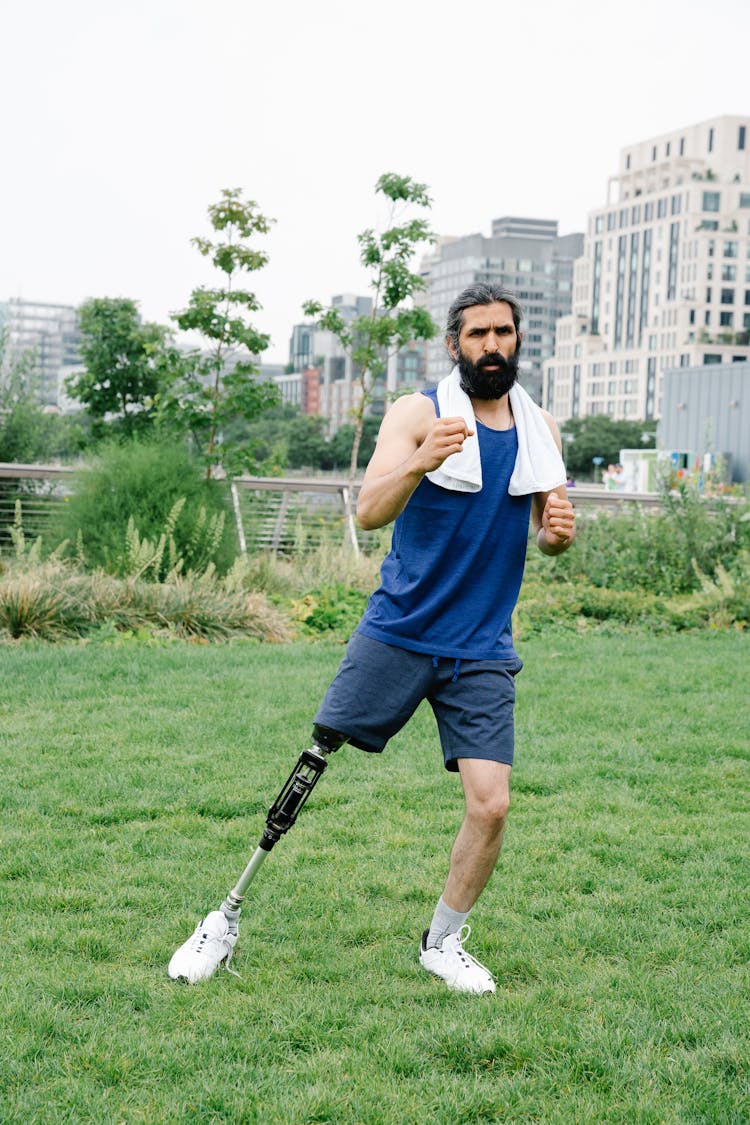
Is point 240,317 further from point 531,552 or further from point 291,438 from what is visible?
point 291,438

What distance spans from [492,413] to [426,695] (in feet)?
2.93

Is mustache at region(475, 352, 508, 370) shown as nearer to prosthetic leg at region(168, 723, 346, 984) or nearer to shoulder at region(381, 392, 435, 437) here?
shoulder at region(381, 392, 435, 437)

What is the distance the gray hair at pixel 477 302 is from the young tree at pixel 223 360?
888 centimetres

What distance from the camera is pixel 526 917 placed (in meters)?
4.32

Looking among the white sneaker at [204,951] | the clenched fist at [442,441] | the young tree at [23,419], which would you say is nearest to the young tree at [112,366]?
the young tree at [23,419]

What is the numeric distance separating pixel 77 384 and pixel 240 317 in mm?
9726

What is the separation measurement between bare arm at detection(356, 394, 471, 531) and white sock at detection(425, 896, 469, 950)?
47.3 inches

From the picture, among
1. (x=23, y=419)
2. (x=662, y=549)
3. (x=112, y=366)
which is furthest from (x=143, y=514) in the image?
(x=112, y=366)

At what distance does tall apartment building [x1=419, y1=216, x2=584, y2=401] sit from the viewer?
185 meters

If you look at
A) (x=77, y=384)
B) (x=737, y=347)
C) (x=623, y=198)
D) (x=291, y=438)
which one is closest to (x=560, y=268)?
(x=623, y=198)

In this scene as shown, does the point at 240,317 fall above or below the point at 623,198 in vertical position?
below

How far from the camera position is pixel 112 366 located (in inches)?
867

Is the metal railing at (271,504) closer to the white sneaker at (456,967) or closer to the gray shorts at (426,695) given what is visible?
the gray shorts at (426,695)

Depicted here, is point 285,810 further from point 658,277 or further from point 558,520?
point 658,277
